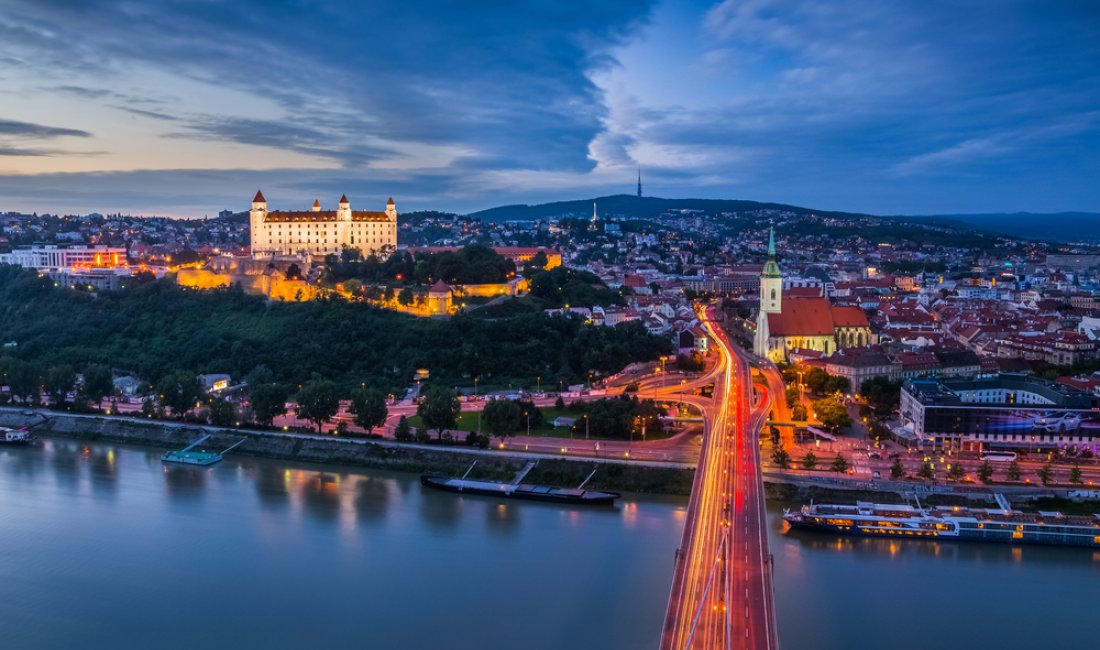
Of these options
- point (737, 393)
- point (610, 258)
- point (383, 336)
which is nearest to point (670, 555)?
point (737, 393)

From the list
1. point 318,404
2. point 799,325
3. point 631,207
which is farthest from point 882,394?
point 631,207

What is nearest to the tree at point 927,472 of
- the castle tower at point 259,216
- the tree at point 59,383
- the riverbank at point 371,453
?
the riverbank at point 371,453

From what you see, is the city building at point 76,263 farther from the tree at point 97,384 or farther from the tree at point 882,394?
the tree at point 882,394

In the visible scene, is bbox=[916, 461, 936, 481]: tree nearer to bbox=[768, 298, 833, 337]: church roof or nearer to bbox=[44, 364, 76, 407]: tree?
bbox=[768, 298, 833, 337]: church roof

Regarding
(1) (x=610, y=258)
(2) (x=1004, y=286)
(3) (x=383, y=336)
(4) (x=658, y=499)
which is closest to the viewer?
(4) (x=658, y=499)

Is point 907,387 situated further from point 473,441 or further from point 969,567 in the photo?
point 473,441

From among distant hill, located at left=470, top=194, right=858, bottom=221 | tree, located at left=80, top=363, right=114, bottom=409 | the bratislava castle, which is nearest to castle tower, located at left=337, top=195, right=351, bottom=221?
the bratislava castle
